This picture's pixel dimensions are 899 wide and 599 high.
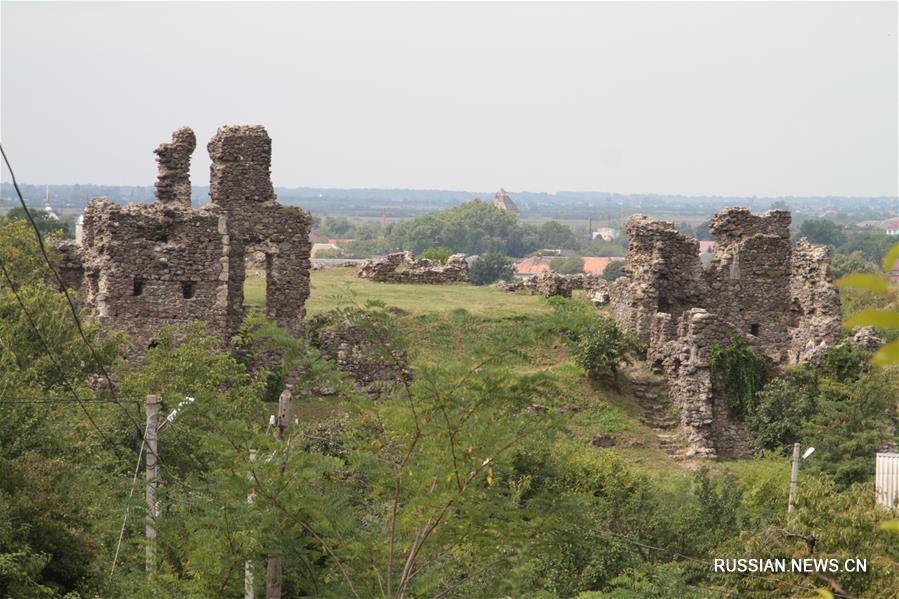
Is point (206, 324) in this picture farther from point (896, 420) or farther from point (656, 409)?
point (896, 420)

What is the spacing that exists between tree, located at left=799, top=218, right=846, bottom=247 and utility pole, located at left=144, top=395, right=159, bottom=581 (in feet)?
364

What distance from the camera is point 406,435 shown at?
14.2m

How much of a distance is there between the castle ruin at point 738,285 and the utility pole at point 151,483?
14497 millimetres

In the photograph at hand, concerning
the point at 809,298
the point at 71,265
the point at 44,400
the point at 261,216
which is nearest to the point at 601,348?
the point at 809,298

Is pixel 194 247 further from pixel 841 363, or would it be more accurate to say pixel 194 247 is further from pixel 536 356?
pixel 841 363

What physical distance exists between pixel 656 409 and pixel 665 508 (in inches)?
250

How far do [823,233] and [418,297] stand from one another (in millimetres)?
99492

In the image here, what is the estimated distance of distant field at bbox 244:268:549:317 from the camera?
32750mm

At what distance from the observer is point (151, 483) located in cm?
1722

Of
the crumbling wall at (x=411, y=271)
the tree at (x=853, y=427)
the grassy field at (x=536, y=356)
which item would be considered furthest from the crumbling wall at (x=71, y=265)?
the tree at (x=853, y=427)

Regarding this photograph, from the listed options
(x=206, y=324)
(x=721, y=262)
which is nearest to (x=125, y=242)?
(x=206, y=324)

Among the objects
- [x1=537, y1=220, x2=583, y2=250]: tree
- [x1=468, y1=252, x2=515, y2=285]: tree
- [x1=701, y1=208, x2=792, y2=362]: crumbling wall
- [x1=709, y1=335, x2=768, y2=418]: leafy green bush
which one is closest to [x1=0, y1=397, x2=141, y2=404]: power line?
[x1=709, y1=335, x2=768, y2=418]: leafy green bush

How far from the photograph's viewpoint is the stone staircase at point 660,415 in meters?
28.6

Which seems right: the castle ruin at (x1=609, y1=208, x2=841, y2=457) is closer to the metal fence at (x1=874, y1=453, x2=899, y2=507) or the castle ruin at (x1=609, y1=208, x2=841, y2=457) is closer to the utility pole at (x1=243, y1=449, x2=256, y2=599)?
the metal fence at (x1=874, y1=453, x2=899, y2=507)
